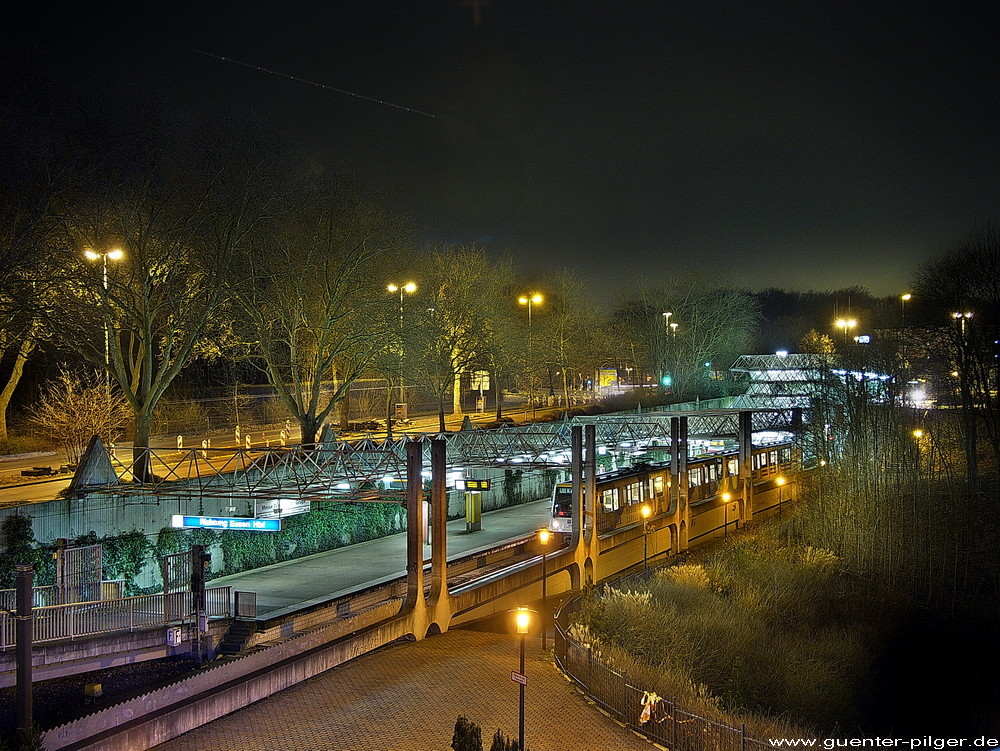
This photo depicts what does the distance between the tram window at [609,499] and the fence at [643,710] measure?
11.4 meters

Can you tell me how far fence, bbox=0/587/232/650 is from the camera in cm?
1806

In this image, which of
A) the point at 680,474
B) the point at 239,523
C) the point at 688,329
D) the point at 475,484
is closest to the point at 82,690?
the point at 239,523

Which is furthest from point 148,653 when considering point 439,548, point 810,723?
point 810,723

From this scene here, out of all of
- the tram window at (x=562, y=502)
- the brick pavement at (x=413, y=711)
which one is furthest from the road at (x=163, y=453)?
the tram window at (x=562, y=502)

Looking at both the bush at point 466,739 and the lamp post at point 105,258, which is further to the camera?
the lamp post at point 105,258

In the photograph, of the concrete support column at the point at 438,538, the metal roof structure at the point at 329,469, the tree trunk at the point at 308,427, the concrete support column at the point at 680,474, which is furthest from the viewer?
the concrete support column at the point at 680,474

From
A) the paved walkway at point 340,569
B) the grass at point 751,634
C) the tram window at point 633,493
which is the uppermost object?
the tram window at point 633,493

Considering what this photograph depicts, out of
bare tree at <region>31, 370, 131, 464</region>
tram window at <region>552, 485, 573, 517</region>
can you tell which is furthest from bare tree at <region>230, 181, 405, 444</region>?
tram window at <region>552, 485, 573, 517</region>

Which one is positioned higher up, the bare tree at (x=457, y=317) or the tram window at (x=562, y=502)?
the bare tree at (x=457, y=317)

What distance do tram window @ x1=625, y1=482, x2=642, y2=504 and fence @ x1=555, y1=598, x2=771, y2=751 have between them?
14.5 meters

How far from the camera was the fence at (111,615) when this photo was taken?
59.3 feet

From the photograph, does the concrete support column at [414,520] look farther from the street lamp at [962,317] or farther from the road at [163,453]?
the street lamp at [962,317]

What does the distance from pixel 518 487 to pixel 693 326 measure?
113 ft

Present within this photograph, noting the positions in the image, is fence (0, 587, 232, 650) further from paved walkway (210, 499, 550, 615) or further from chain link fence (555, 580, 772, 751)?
chain link fence (555, 580, 772, 751)
